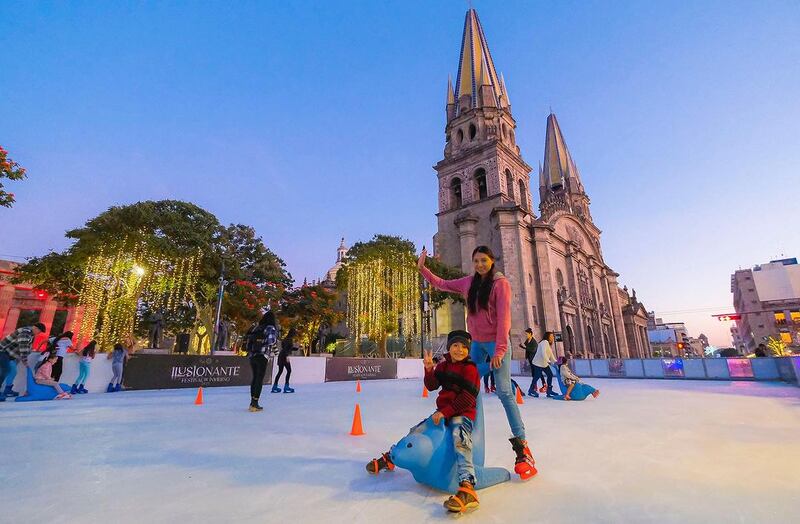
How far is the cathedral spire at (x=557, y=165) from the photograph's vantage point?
188 ft

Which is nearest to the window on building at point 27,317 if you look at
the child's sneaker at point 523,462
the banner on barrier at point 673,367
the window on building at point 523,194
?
the window on building at point 523,194

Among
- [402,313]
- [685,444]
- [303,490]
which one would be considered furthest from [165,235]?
[685,444]

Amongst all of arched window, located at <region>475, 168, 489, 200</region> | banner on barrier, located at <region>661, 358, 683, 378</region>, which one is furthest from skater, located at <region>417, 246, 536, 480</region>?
arched window, located at <region>475, 168, 489, 200</region>

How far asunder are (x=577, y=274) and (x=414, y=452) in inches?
1711

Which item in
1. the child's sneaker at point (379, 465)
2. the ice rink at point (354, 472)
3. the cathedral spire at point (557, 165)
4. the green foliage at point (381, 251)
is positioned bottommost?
the ice rink at point (354, 472)

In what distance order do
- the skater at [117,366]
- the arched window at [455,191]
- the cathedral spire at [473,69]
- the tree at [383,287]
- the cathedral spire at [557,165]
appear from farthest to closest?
the cathedral spire at [557,165], the cathedral spire at [473,69], the arched window at [455,191], the tree at [383,287], the skater at [117,366]

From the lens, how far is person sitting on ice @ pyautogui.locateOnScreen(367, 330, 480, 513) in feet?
7.25

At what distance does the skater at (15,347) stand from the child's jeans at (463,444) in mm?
9451

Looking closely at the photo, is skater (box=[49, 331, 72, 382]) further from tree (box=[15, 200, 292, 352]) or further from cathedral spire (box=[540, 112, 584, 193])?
cathedral spire (box=[540, 112, 584, 193])

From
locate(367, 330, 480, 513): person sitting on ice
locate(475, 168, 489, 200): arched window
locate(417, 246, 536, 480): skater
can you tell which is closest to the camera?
locate(367, 330, 480, 513): person sitting on ice

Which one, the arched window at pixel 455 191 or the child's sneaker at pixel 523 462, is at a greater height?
the arched window at pixel 455 191

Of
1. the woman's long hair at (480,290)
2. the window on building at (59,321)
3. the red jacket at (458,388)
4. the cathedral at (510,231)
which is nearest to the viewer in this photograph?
the red jacket at (458,388)

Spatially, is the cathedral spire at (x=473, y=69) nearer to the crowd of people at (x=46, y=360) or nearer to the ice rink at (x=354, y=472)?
the crowd of people at (x=46, y=360)

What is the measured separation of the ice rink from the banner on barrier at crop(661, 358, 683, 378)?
523 inches
